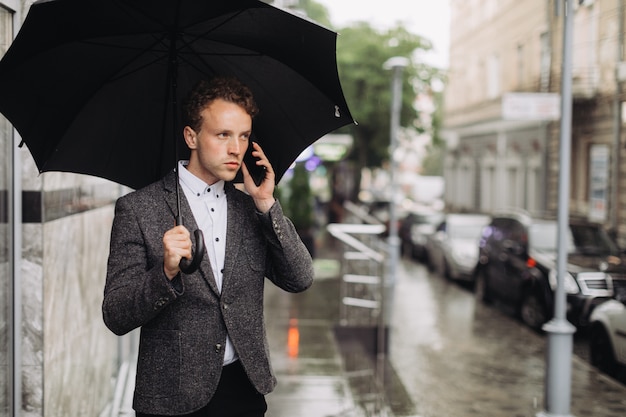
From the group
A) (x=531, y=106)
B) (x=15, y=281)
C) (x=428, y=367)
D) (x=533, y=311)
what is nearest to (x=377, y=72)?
(x=533, y=311)

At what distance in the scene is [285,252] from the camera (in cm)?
285

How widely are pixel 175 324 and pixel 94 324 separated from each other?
288 centimetres

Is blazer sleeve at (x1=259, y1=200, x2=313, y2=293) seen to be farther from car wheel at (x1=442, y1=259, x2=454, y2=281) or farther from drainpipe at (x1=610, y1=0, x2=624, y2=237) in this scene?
drainpipe at (x1=610, y1=0, x2=624, y2=237)

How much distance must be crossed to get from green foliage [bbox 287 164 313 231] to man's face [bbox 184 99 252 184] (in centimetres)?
1828

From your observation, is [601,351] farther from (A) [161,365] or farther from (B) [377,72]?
(B) [377,72]

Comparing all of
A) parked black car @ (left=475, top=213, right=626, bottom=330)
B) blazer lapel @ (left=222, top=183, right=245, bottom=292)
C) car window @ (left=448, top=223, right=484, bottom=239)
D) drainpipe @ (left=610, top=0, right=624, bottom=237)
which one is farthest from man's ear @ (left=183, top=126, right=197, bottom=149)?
drainpipe @ (left=610, top=0, right=624, bottom=237)

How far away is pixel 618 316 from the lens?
9.24 meters

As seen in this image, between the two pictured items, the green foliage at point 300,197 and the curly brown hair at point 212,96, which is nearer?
the curly brown hair at point 212,96

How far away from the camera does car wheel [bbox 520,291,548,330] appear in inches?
509

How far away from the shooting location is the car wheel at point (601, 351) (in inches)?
376

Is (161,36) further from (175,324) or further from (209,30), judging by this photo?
(175,324)

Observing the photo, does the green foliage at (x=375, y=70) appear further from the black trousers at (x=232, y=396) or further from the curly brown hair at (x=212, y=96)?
the black trousers at (x=232, y=396)

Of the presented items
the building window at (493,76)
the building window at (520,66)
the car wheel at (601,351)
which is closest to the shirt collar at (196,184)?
the car wheel at (601,351)

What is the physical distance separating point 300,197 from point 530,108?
11.6m
